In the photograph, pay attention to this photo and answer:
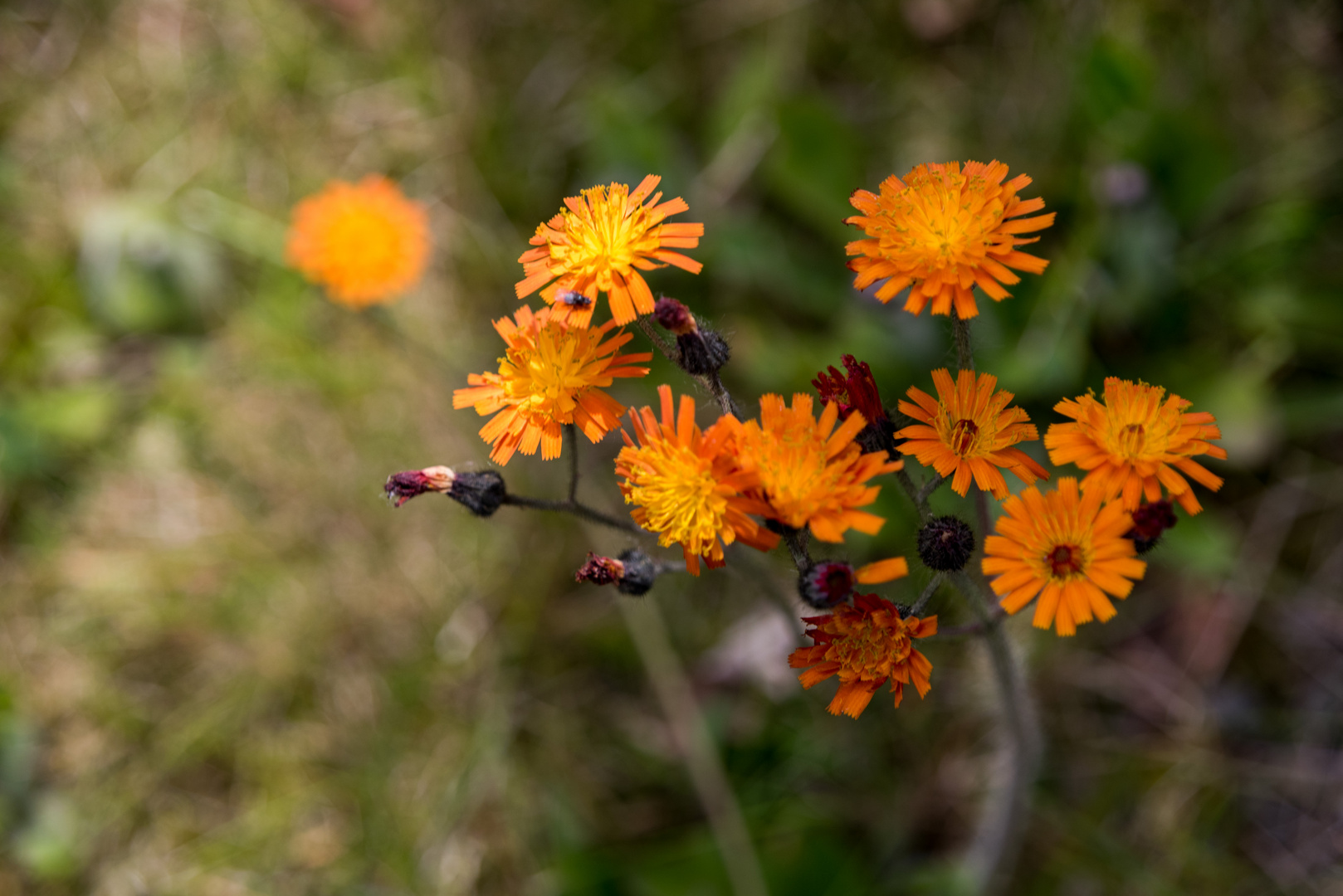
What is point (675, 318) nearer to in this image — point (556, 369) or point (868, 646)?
point (556, 369)

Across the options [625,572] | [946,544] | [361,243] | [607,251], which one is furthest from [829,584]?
[361,243]

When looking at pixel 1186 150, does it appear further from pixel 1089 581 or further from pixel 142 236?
pixel 142 236

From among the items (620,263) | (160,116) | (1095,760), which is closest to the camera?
(620,263)

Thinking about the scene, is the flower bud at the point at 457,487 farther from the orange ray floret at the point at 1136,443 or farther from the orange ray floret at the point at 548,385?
the orange ray floret at the point at 1136,443

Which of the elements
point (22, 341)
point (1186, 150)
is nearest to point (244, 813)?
point (22, 341)

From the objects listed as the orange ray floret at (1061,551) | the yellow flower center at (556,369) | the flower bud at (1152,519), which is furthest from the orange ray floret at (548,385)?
the flower bud at (1152,519)

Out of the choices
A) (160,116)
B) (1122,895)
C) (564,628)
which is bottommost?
(1122,895)

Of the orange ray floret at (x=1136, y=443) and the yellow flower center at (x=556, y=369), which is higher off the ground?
the yellow flower center at (x=556, y=369)
